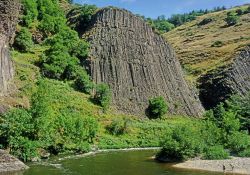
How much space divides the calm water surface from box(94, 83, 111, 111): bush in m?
28.5

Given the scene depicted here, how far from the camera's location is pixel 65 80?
102 m

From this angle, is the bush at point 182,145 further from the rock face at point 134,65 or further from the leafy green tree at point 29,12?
the leafy green tree at point 29,12

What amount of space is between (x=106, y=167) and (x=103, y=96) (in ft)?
135

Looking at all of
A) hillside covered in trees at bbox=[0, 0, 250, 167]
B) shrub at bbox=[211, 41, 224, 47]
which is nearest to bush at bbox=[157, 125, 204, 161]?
hillside covered in trees at bbox=[0, 0, 250, 167]

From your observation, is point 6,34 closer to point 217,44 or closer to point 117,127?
point 117,127

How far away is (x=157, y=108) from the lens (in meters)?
104

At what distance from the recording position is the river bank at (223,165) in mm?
57562

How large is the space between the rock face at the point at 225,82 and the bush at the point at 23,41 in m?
46.7

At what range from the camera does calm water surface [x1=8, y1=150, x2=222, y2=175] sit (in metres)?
53.5

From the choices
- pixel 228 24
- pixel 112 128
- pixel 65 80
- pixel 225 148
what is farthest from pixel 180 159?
pixel 228 24

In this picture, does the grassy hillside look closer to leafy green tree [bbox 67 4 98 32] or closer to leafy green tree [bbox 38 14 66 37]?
→ leafy green tree [bbox 67 4 98 32]

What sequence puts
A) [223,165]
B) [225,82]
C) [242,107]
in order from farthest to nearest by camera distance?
[225,82] < [242,107] < [223,165]

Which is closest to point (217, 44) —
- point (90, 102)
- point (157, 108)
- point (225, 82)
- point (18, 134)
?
point (225, 82)

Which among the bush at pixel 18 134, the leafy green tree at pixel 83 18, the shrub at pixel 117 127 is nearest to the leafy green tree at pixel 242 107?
the shrub at pixel 117 127
